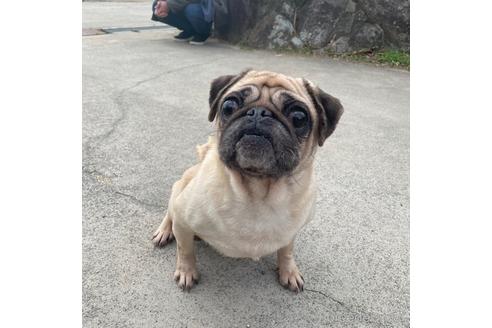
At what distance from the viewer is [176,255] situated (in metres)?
2.34

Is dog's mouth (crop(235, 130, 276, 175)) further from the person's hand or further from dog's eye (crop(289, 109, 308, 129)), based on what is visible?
the person's hand

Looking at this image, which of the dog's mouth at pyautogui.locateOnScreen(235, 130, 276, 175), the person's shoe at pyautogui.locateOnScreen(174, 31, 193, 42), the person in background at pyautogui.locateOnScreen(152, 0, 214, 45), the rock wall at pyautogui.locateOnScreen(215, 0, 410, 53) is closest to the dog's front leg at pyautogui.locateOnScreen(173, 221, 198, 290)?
the dog's mouth at pyautogui.locateOnScreen(235, 130, 276, 175)

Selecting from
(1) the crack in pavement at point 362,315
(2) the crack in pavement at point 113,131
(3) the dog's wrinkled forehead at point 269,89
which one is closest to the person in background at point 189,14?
(2) the crack in pavement at point 113,131

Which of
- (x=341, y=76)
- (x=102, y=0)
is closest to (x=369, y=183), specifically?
(x=341, y=76)

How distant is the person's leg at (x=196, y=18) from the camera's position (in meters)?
7.70

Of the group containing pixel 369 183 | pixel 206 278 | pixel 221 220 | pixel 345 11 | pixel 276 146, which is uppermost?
pixel 345 11

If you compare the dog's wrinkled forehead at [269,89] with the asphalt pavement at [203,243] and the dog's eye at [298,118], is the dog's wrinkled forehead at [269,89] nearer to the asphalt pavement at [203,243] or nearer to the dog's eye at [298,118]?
the dog's eye at [298,118]

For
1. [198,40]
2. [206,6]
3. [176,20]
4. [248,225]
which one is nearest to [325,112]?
[248,225]

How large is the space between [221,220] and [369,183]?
1.85 metres

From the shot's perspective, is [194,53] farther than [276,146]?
Yes

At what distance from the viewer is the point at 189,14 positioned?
7.71 m

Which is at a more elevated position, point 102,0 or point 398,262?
point 102,0

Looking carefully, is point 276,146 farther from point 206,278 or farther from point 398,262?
point 398,262

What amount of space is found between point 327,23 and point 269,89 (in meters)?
6.17
